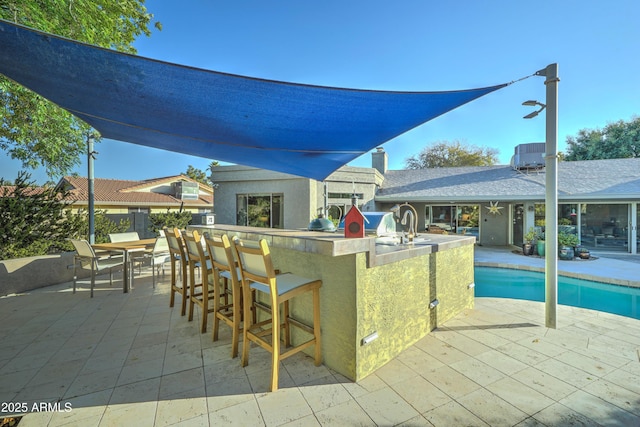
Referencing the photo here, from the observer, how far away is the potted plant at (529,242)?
1033cm

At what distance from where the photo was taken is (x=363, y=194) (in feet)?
39.8

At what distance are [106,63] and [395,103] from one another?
242 centimetres

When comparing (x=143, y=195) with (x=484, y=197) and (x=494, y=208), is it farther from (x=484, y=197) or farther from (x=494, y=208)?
(x=494, y=208)

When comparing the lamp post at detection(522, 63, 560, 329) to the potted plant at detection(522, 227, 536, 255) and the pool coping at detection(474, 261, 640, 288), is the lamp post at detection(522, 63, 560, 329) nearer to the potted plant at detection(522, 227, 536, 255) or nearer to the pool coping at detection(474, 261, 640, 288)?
the pool coping at detection(474, 261, 640, 288)

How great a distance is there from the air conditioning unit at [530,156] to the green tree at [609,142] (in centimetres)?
1431

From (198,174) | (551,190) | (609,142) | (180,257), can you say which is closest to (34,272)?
(180,257)

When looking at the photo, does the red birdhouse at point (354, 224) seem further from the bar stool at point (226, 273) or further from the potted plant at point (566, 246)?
the potted plant at point (566, 246)

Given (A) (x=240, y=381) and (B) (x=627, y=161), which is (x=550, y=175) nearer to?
(A) (x=240, y=381)

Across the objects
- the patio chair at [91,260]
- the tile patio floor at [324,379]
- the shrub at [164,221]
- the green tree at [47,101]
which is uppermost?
the green tree at [47,101]

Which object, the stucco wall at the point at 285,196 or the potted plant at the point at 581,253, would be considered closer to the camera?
the potted plant at the point at 581,253

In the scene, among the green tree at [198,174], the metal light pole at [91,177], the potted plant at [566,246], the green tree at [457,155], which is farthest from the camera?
the green tree at [198,174]

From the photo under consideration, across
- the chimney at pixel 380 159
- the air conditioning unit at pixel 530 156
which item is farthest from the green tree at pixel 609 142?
the chimney at pixel 380 159

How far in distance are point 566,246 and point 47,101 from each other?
1534cm

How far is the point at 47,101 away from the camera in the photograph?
5738 millimetres
